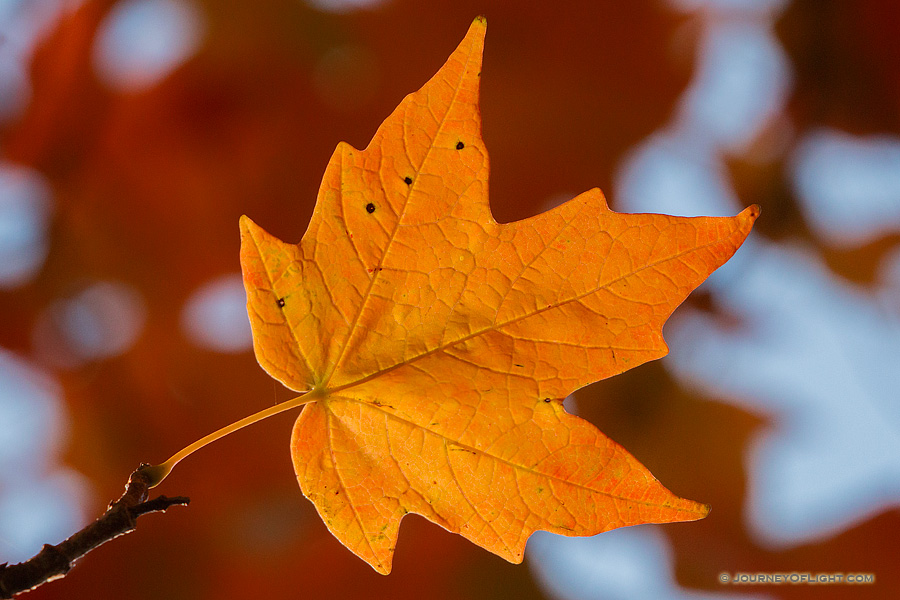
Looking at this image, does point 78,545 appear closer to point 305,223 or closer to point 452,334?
point 452,334

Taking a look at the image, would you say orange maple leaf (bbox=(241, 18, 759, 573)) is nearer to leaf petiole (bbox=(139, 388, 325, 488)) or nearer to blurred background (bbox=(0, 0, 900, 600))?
leaf petiole (bbox=(139, 388, 325, 488))

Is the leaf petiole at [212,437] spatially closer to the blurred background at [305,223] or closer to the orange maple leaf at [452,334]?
the orange maple leaf at [452,334]

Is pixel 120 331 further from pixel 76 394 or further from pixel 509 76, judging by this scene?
pixel 509 76

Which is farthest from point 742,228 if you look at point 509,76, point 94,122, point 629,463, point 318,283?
point 94,122

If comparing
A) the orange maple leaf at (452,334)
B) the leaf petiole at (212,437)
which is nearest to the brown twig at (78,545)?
the leaf petiole at (212,437)

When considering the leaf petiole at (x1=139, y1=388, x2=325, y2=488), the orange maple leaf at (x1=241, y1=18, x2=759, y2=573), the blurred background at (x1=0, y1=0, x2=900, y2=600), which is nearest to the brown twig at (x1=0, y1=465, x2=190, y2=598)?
the leaf petiole at (x1=139, y1=388, x2=325, y2=488)

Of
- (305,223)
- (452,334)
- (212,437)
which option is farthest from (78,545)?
(305,223)

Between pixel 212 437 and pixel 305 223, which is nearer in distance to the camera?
pixel 212 437
